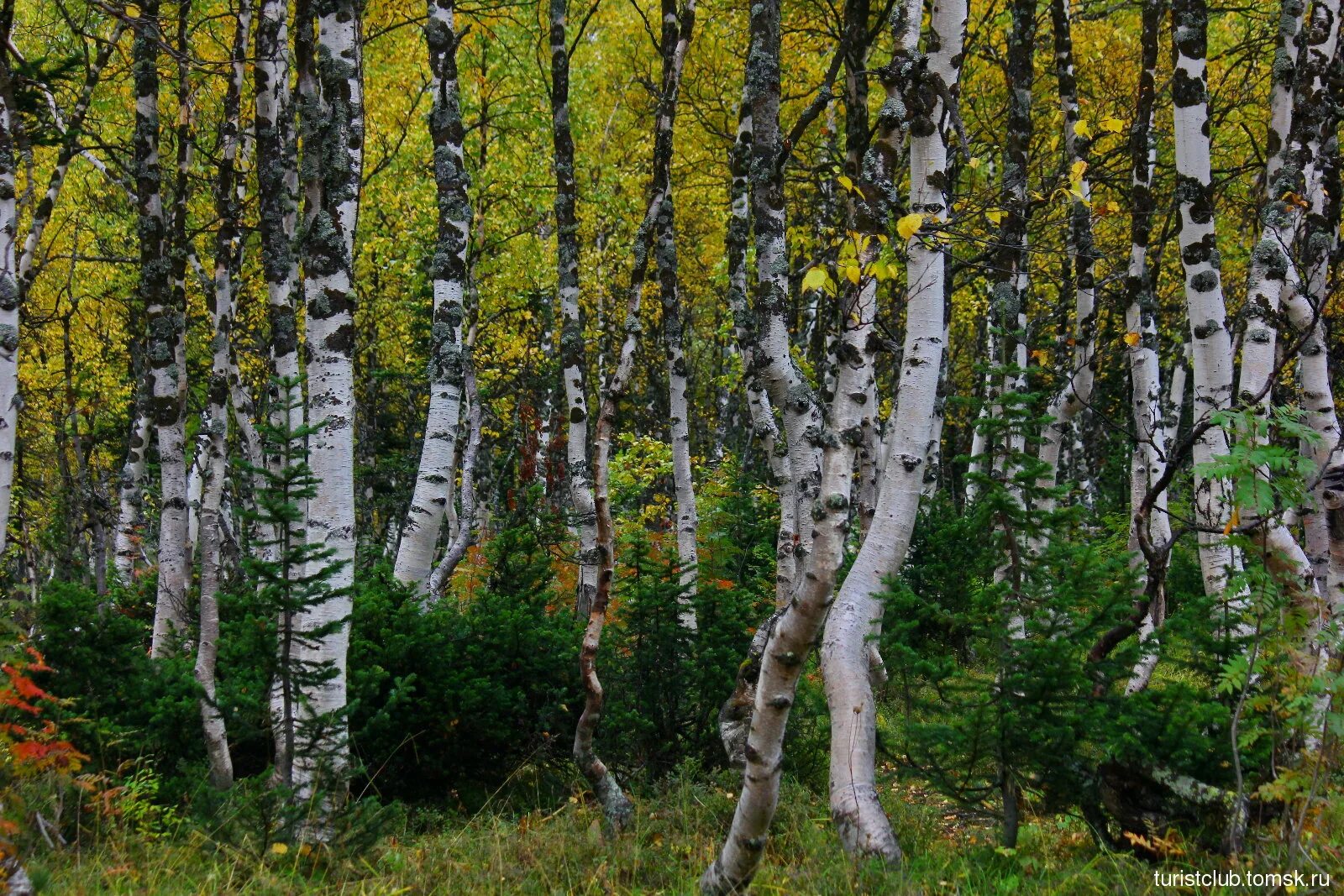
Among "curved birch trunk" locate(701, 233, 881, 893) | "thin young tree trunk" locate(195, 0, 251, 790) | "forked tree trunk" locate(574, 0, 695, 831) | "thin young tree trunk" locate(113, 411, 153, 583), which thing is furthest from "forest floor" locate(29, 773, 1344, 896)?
"thin young tree trunk" locate(113, 411, 153, 583)

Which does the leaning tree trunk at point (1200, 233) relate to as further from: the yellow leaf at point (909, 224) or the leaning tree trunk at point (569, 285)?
the leaning tree trunk at point (569, 285)

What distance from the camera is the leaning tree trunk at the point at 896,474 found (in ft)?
14.9

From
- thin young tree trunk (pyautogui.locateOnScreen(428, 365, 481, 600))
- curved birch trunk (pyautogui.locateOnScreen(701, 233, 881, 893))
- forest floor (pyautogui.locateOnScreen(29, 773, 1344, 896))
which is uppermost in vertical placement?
thin young tree trunk (pyautogui.locateOnScreen(428, 365, 481, 600))

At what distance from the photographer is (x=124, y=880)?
13.6ft

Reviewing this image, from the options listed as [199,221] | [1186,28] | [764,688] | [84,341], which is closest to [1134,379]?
[1186,28]

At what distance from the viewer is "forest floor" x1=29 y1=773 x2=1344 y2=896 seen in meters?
3.96

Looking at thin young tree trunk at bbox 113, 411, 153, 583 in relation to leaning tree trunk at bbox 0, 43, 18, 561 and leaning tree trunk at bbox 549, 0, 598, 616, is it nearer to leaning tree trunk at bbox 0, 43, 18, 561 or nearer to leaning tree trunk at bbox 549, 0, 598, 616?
leaning tree trunk at bbox 549, 0, 598, 616

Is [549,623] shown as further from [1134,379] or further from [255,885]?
[1134,379]

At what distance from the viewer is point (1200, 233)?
6.37 m

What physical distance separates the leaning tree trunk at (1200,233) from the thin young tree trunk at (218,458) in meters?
6.68

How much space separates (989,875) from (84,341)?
67.8 ft

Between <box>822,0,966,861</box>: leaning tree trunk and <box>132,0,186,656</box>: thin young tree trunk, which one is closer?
<box>822,0,966,861</box>: leaning tree trunk

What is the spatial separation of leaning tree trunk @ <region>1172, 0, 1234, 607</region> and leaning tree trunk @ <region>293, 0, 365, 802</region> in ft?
18.7

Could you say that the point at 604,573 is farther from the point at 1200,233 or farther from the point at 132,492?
the point at 132,492
